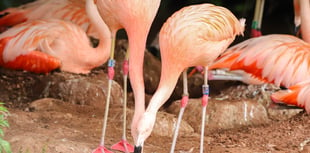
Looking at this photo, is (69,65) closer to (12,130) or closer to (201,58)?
(12,130)

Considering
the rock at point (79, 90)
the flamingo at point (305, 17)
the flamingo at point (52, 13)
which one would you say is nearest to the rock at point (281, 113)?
the flamingo at point (305, 17)

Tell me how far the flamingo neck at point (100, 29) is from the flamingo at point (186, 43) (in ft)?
6.23

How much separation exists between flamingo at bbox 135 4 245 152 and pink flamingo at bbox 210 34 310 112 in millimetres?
1411

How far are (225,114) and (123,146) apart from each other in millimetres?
1488

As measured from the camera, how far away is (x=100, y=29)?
6.36 m

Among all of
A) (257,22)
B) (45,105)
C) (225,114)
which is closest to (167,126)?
(225,114)

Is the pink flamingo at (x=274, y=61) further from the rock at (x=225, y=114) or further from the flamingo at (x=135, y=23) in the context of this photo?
the flamingo at (x=135, y=23)

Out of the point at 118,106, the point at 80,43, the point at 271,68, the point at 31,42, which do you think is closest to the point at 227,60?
the point at 271,68

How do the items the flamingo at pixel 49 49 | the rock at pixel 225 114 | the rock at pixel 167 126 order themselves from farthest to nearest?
the flamingo at pixel 49 49
the rock at pixel 225 114
the rock at pixel 167 126

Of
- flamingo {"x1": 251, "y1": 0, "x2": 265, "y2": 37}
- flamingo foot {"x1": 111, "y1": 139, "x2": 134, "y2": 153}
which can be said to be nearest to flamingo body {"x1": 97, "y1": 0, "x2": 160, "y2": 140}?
flamingo foot {"x1": 111, "y1": 139, "x2": 134, "y2": 153}

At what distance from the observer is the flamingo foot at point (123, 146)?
4.78 meters

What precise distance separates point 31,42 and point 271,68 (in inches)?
105

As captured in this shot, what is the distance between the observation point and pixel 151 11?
444 centimetres

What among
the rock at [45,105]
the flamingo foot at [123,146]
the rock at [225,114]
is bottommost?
the rock at [225,114]
